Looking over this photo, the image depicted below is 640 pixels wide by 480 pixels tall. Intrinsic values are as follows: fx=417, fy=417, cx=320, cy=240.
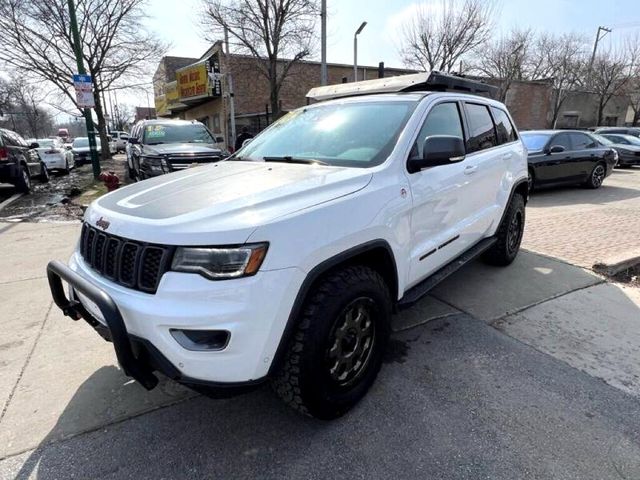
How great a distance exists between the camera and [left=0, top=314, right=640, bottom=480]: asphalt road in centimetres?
208

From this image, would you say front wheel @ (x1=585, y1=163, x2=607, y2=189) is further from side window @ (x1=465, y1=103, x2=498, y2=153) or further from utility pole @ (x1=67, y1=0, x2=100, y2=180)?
utility pole @ (x1=67, y1=0, x2=100, y2=180)

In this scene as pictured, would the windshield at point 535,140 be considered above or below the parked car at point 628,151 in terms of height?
above

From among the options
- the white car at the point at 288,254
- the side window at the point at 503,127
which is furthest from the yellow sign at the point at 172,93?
the white car at the point at 288,254

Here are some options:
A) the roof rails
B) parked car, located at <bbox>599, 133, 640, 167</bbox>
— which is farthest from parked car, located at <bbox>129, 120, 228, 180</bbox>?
parked car, located at <bbox>599, 133, 640, 167</bbox>

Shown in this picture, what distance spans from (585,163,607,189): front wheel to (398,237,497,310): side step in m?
8.60

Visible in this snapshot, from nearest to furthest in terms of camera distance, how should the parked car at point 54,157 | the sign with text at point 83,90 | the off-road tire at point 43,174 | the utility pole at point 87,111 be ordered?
the sign with text at point 83,90 < the utility pole at point 87,111 < the off-road tire at point 43,174 < the parked car at point 54,157

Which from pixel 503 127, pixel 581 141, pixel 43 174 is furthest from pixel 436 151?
pixel 43 174

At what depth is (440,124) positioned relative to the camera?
3279 mm

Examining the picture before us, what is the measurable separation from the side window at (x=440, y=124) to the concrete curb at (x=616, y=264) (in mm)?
2631

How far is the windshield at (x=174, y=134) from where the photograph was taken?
996 centimetres

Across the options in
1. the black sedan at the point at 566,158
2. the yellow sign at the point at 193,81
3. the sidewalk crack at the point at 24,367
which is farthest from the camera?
the yellow sign at the point at 193,81

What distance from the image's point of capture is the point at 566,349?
3201mm

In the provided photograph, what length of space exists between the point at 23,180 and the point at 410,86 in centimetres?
1124

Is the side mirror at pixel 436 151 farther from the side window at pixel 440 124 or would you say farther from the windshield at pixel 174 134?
the windshield at pixel 174 134
